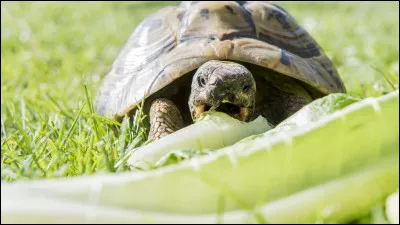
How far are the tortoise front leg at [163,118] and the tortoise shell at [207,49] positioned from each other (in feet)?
0.28

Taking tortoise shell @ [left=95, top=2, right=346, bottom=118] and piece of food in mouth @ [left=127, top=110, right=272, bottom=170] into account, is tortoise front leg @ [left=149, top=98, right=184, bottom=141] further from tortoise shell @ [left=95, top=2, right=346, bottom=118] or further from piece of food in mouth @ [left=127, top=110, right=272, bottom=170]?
piece of food in mouth @ [left=127, top=110, right=272, bottom=170]

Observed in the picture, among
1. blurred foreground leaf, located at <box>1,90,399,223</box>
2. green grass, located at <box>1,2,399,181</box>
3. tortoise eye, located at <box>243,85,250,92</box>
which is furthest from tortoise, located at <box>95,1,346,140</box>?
blurred foreground leaf, located at <box>1,90,399,223</box>

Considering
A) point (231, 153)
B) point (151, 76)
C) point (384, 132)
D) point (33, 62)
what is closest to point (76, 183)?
point (231, 153)

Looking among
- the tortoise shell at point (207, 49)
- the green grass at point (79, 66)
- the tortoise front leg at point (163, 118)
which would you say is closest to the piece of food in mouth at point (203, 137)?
the green grass at point (79, 66)

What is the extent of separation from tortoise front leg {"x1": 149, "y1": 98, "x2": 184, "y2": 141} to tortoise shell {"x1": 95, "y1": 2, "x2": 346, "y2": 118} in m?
0.08

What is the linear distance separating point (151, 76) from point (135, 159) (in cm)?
93

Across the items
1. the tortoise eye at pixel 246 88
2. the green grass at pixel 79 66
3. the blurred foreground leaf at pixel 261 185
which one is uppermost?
the blurred foreground leaf at pixel 261 185

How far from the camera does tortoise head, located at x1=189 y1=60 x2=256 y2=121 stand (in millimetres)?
2771

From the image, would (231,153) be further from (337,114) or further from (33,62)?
(33,62)

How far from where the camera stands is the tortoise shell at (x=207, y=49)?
3.10m

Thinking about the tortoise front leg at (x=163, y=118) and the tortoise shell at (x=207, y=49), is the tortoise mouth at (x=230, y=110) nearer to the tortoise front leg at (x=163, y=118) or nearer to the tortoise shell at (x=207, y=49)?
the tortoise front leg at (x=163, y=118)

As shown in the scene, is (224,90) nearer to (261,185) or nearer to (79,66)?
(261,185)

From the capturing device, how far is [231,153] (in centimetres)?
163

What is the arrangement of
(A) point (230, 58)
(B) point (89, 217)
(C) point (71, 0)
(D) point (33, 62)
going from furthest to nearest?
(C) point (71, 0) < (D) point (33, 62) < (A) point (230, 58) < (B) point (89, 217)
